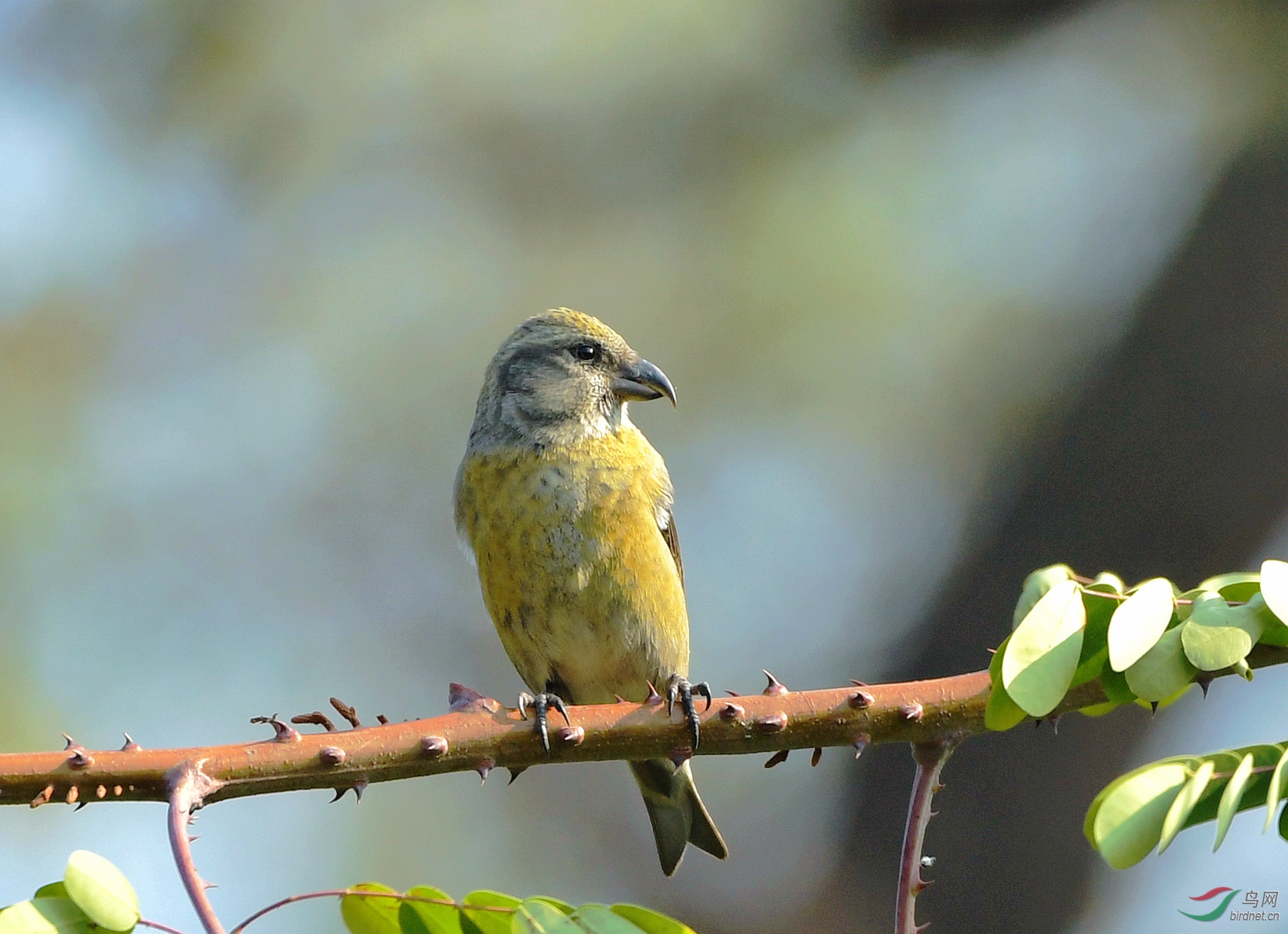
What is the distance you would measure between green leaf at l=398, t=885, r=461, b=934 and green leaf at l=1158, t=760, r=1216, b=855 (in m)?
1.00

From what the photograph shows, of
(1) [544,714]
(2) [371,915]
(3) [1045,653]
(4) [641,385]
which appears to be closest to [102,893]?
(2) [371,915]

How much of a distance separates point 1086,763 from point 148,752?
5334mm

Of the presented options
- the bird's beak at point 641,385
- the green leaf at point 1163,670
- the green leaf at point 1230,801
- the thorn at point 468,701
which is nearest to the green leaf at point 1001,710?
the green leaf at point 1163,670

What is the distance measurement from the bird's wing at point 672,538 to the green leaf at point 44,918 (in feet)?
9.23

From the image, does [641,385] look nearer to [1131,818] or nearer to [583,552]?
[583,552]

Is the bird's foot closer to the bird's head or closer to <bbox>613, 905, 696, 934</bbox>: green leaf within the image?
<bbox>613, 905, 696, 934</bbox>: green leaf

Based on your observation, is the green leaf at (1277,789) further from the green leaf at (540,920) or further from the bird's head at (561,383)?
the bird's head at (561,383)

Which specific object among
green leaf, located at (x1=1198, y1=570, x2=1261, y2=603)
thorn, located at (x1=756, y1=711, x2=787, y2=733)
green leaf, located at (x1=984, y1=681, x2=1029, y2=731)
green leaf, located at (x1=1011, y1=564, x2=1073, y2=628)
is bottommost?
green leaf, located at (x1=984, y1=681, x2=1029, y2=731)

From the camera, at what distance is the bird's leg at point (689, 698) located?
2223 mm

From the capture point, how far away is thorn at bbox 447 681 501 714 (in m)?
2.25

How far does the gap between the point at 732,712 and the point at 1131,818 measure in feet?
2.60

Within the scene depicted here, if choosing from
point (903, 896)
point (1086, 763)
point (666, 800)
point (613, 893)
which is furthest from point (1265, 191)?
point (903, 896)

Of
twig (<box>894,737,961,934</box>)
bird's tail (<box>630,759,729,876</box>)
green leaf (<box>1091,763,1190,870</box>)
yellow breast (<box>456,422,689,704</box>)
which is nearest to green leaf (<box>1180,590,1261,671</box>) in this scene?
green leaf (<box>1091,763,1190,870</box>)

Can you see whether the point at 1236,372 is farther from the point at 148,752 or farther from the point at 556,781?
the point at 148,752
